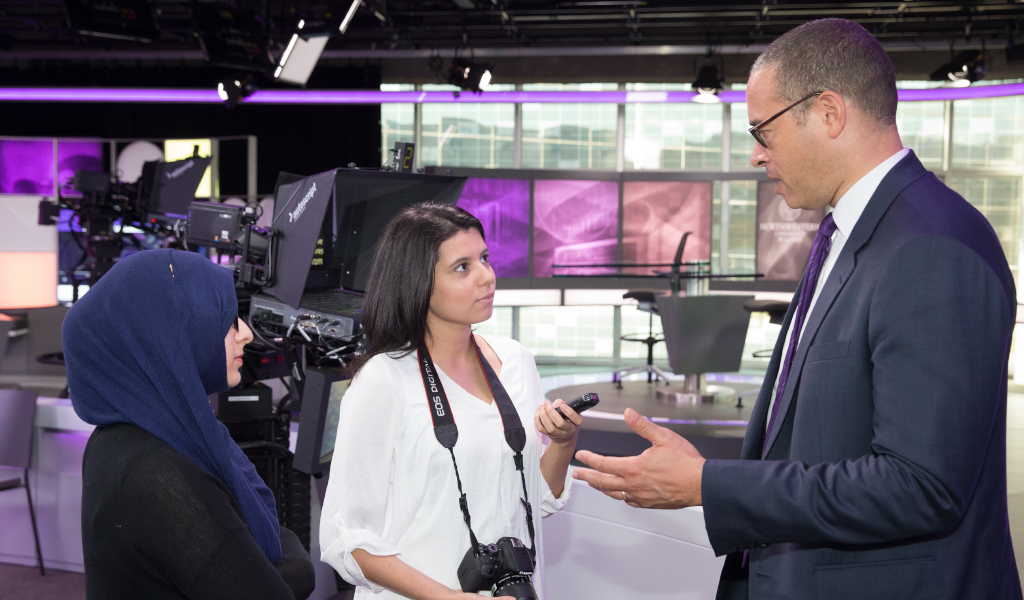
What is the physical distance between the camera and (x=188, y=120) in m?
9.81

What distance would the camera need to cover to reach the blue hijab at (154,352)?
1.27 metres

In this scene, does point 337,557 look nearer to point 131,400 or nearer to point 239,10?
point 131,400

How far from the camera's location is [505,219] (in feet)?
28.5

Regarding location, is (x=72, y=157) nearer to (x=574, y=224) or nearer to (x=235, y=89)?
(x=235, y=89)

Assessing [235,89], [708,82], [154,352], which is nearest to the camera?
[154,352]

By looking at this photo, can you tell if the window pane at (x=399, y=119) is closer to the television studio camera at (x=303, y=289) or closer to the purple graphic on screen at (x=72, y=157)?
the purple graphic on screen at (x=72, y=157)

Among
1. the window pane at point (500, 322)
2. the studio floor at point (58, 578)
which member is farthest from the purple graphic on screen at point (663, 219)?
the studio floor at point (58, 578)

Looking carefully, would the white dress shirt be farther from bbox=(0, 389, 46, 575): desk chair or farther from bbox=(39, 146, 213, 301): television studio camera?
bbox=(39, 146, 213, 301): television studio camera

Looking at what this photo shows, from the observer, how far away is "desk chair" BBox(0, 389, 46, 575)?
363cm

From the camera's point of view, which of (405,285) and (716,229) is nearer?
(405,285)

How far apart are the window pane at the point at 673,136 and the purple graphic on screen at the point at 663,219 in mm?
1119

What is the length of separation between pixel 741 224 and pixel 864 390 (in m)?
8.96

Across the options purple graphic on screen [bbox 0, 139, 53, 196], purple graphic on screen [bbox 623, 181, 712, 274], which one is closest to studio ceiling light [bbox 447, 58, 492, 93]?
purple graphic on screen [bbox 623, 181, 712, 274]

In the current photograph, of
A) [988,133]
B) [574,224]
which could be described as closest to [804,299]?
[574,224]
